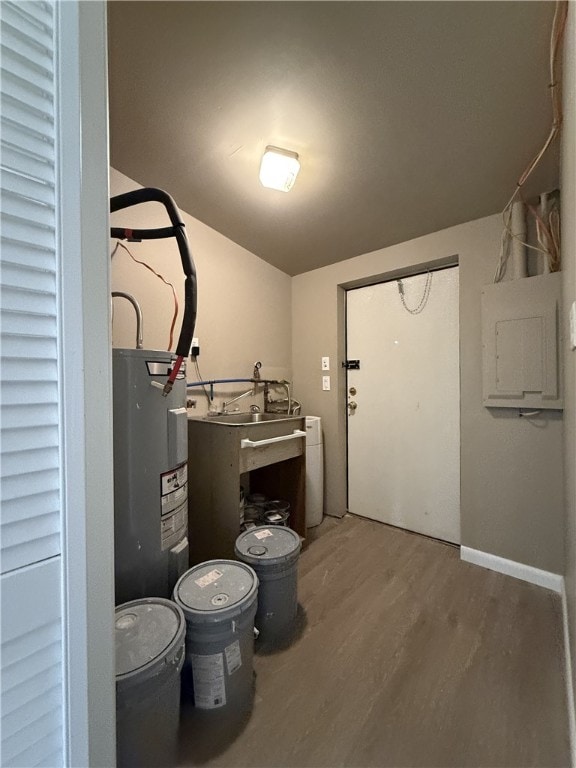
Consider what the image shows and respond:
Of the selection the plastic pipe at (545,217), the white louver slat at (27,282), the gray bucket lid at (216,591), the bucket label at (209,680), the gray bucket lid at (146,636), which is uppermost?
the plastic pipe at (545,217)

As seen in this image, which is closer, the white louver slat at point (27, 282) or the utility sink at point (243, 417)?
the white louver slat at point (27, 282)

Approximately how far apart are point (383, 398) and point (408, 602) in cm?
133

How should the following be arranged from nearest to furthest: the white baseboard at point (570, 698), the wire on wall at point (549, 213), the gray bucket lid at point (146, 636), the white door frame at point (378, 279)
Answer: the gray bucket lid at point (146, 636)
the white baseboard at point (570, 698)
the wire on wall at point (549, 213)
the white door frame at point (378, 279)

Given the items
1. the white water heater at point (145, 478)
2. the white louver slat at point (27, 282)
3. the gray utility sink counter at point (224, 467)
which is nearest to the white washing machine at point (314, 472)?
the gray utility sink counter at point (224, 467)

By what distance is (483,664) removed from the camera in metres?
1.19

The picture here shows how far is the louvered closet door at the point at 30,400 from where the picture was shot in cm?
A: 49

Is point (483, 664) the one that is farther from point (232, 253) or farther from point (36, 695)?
point (232, 253)

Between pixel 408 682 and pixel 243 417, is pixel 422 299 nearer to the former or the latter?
pixel 243 417

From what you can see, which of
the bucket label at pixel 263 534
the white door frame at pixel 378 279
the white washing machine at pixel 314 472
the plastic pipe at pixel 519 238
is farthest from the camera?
the white washing machine at pixel 314 472

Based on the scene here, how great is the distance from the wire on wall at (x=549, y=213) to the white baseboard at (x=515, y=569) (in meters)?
1.65

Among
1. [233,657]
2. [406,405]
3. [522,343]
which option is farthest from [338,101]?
[233,657]

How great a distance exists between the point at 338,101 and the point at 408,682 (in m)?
2.28

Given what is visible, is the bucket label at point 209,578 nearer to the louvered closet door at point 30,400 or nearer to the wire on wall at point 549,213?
the louvered closet door at point 30,400

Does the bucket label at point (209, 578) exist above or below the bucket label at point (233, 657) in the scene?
above
